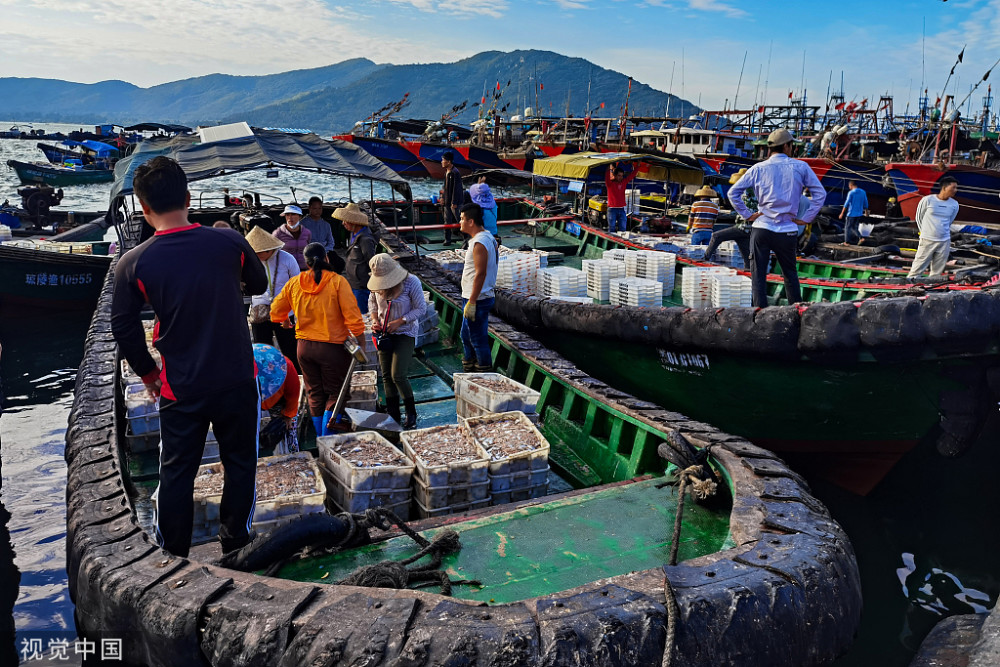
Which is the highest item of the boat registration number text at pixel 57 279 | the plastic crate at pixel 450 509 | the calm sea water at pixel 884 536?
the plastic crate at pixel 450 509

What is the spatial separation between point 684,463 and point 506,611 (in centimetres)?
204

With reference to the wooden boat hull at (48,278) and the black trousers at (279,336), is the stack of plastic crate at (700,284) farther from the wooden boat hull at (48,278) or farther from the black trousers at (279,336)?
the wooden boat hull at (48,278)

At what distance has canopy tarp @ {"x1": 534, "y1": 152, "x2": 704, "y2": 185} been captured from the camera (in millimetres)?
13820

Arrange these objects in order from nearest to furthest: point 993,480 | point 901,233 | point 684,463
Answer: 1. point 684,463
2. point 993,480
3. point 901,233

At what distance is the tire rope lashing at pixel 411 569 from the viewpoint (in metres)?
3.11

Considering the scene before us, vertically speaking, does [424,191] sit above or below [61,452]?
above

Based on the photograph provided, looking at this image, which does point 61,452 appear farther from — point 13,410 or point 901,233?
point 901,233

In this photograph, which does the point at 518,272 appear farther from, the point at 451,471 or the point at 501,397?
the point at 451,471

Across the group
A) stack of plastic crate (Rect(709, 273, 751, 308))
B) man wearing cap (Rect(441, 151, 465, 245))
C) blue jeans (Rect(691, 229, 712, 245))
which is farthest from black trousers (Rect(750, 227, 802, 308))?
man wearing cap (Rect(441, 151, 465, 245))

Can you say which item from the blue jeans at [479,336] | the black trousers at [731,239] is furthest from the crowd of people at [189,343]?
the black trousers at [731,239]

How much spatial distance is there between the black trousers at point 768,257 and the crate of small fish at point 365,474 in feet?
14.4

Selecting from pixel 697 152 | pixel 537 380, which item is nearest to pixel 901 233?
pixel 537 380

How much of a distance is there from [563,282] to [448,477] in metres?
4.82

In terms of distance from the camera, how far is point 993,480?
24.1ft
